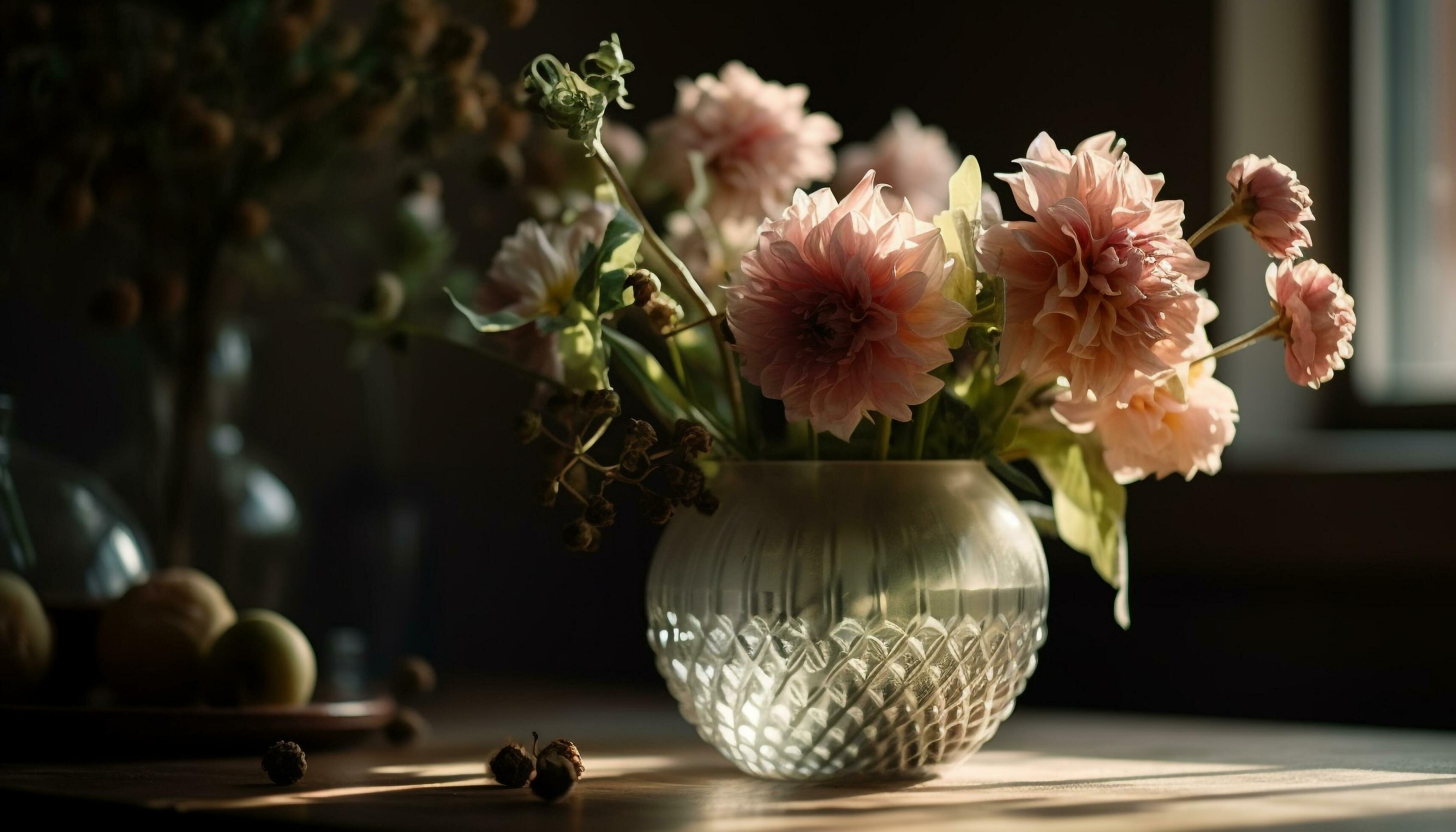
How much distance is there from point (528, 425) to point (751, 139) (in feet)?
0.84

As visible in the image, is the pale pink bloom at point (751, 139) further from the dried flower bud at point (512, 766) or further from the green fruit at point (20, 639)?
the green fruit at point (20, 639)

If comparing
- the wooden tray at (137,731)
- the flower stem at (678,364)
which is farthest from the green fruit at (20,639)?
the flower stem at (678,364)

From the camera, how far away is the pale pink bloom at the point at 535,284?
866 millimetres

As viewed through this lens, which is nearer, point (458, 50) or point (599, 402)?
point (599, 402)

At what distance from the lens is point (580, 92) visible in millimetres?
778

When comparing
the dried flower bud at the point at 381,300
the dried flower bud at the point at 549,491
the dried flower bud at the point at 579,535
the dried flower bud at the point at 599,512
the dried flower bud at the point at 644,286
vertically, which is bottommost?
the dried flower bud at the point at 579,535

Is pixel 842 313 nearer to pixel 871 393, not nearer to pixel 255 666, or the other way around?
pixel 871 393

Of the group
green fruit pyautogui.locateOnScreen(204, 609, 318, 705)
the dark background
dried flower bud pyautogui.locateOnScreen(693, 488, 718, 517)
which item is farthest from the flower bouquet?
the dark background

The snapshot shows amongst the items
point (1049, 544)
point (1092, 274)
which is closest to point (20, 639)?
point (1092, 274)

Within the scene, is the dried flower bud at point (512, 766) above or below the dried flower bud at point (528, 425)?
below

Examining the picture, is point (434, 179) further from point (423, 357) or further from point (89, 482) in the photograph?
point (423, 357)

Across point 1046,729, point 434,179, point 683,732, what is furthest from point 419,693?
point 1046,729

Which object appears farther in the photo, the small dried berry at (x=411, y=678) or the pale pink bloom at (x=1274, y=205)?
the small dried berry at (x=411, y=678)

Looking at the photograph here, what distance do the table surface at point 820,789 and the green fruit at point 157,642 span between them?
0.09 meters
